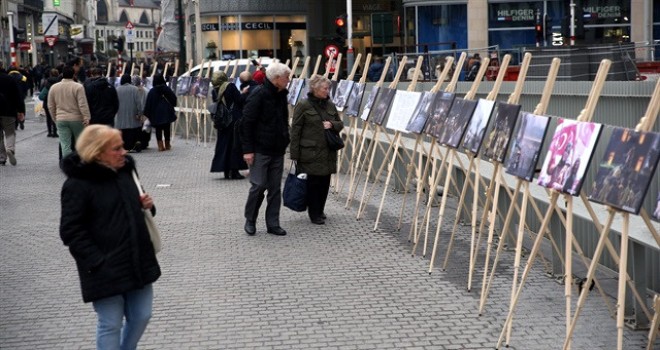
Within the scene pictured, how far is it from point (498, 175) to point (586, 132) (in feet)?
7.76

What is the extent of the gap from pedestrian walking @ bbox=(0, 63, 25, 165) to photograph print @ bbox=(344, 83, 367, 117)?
763cm

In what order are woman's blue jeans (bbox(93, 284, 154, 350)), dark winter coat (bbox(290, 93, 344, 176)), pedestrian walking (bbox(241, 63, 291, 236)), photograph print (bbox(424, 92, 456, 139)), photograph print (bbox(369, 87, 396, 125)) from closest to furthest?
woman's blue jeans (bbox(93, 284, 154, 350))
photograph print (bbox(424, 92, 456, 139))
pedestrian walking (bbox(241, 63, 291, 236))
dark winter coat (bbox(290, 93, 344, 176))
photograph print (bbox(369, 87, 396, 125))

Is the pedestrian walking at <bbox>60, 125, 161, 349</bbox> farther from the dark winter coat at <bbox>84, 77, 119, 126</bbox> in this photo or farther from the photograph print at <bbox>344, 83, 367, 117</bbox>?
the dark winter coat at <bbox>84, 77, 119, 126</bbox>

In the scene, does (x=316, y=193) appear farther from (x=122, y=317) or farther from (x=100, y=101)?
(x=100, y=101)

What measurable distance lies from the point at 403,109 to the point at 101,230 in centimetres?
631

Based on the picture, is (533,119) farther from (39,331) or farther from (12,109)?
(12,109)

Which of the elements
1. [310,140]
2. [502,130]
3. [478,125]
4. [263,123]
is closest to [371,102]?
[310,140]

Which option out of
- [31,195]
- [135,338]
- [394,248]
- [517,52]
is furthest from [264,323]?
[517,52]

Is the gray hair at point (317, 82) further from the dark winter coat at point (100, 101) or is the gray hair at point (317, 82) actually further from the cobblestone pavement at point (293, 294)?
the dark winter coat at point (100, 101)

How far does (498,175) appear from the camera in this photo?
920 cm

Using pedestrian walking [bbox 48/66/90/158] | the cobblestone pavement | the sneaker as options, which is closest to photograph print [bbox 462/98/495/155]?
the cobblestone pavement

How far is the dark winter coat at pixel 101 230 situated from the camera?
592cm

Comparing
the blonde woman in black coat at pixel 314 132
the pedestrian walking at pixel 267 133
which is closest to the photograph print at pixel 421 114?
the blonde woman in black coat at pixel 314 132

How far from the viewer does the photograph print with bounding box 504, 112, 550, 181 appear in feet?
25.2
